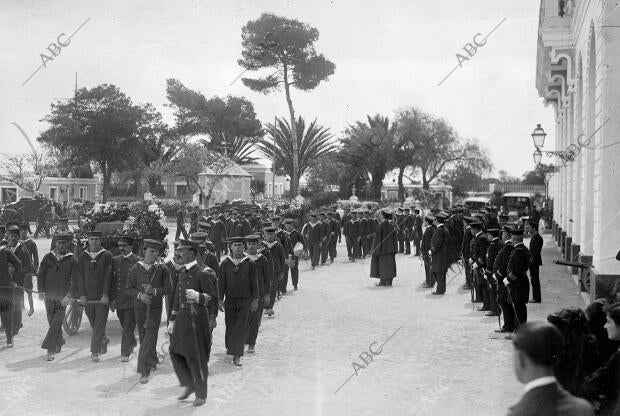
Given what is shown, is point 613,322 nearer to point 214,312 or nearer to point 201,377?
point 201,377

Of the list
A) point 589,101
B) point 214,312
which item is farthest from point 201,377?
point 589,101

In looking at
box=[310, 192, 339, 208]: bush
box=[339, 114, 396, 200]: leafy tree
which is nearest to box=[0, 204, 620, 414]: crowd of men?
box=[310, 192, 339, 208]: bush

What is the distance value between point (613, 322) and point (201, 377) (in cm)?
390

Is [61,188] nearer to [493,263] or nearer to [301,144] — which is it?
[301,144]

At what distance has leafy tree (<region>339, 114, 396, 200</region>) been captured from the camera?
50156mm

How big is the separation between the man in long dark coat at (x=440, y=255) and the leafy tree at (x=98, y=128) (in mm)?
38925

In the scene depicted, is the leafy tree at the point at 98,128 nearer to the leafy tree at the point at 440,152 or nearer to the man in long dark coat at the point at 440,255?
the leafy tree at the point at 440,152

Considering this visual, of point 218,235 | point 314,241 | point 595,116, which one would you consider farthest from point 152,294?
point 218,235

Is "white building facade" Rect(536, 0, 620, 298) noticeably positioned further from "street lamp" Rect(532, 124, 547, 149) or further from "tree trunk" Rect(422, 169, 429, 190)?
"tree trunk" Rect(422, 169, 429, 190)

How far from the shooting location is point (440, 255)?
48.4ft

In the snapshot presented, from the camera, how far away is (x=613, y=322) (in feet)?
15.0

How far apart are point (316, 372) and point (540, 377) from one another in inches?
208

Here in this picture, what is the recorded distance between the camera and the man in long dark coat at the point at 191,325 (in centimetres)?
687

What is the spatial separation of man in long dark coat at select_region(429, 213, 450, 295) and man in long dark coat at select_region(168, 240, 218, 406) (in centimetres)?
794
